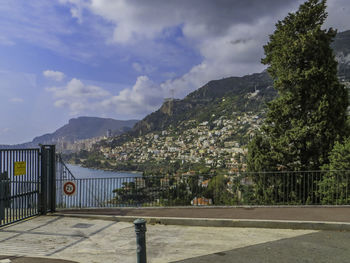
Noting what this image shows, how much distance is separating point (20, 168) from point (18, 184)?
1.45 feet

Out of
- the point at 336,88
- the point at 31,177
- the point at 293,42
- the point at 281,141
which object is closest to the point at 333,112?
the point at 336,88

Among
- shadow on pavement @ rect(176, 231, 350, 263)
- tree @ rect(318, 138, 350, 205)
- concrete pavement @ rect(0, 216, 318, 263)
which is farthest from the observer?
tree @ rect(318, 138, 350, 205)

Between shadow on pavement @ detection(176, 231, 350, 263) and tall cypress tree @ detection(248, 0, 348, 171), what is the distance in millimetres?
8626

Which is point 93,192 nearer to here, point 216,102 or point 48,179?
point 48,179

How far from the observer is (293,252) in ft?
17.1

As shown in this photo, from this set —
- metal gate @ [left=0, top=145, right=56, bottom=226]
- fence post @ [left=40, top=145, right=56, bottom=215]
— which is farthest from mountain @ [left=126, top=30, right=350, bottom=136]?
metal gate @ [left=0, top=145, right=56, bottom=226]

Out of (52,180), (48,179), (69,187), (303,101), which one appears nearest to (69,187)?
(69,187)

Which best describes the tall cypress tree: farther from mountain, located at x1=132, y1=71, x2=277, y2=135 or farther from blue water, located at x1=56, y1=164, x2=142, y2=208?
mountain, located at x1=132, y1=71, x2=277, y2=135

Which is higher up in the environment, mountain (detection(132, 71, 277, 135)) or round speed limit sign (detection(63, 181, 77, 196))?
mountain (detection(132, 71, 277, 135))

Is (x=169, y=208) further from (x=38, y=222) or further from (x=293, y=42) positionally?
(x=293, y=42)

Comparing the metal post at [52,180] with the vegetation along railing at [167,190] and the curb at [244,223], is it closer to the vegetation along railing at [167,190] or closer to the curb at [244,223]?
the vegetation along railing at [167,190]

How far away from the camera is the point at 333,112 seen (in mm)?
13914

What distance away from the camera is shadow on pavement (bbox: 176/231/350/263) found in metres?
4.85

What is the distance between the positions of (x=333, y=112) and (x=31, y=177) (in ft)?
43.9
